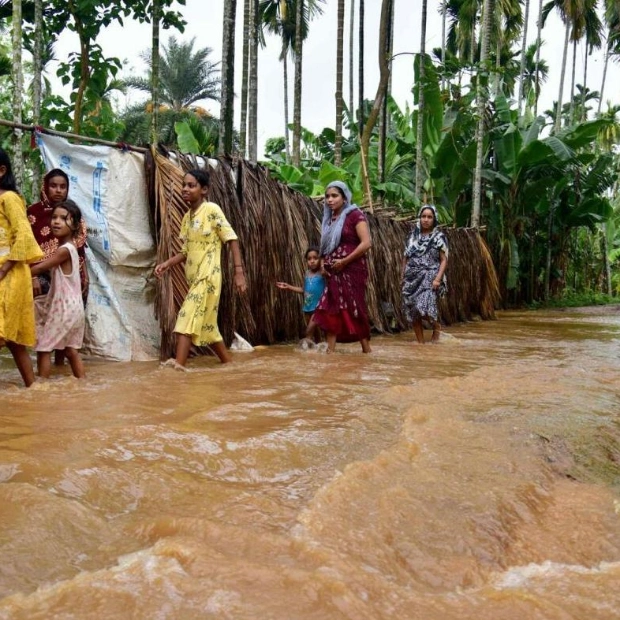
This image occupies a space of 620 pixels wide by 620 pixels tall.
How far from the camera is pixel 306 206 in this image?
693 centimetres

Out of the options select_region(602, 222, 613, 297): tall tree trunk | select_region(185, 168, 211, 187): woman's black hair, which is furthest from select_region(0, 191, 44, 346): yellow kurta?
select_region(602, 222, 613, 297): tall tree trunk

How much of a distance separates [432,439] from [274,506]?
0.94m

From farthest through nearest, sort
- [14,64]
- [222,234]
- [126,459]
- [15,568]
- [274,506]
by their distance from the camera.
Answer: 1. [14,64]
2. [222,234]
3. [126,459]
4. [274,506]
5. [15,568]

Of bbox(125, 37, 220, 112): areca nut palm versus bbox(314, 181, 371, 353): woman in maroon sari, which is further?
bbox(125, 37, 220, 112): areca nut palm

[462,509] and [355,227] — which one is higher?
[355,227]

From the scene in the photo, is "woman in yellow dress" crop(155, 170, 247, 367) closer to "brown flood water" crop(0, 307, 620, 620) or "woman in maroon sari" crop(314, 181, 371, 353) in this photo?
"woman in maroon sari" crop(314, 181, 371, 353)

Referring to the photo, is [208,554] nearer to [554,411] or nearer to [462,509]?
[462,509]

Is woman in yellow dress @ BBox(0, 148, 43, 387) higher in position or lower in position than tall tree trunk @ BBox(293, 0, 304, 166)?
lower

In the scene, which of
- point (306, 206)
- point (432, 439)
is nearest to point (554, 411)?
point (432, 439)

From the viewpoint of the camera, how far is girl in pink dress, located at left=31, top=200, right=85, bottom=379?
404cm

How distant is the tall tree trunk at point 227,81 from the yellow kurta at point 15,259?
5186 mm

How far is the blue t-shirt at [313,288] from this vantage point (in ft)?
21.2

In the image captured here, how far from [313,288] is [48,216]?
2643 millimetres

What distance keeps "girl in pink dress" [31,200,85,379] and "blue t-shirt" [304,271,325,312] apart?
8.88 feet
